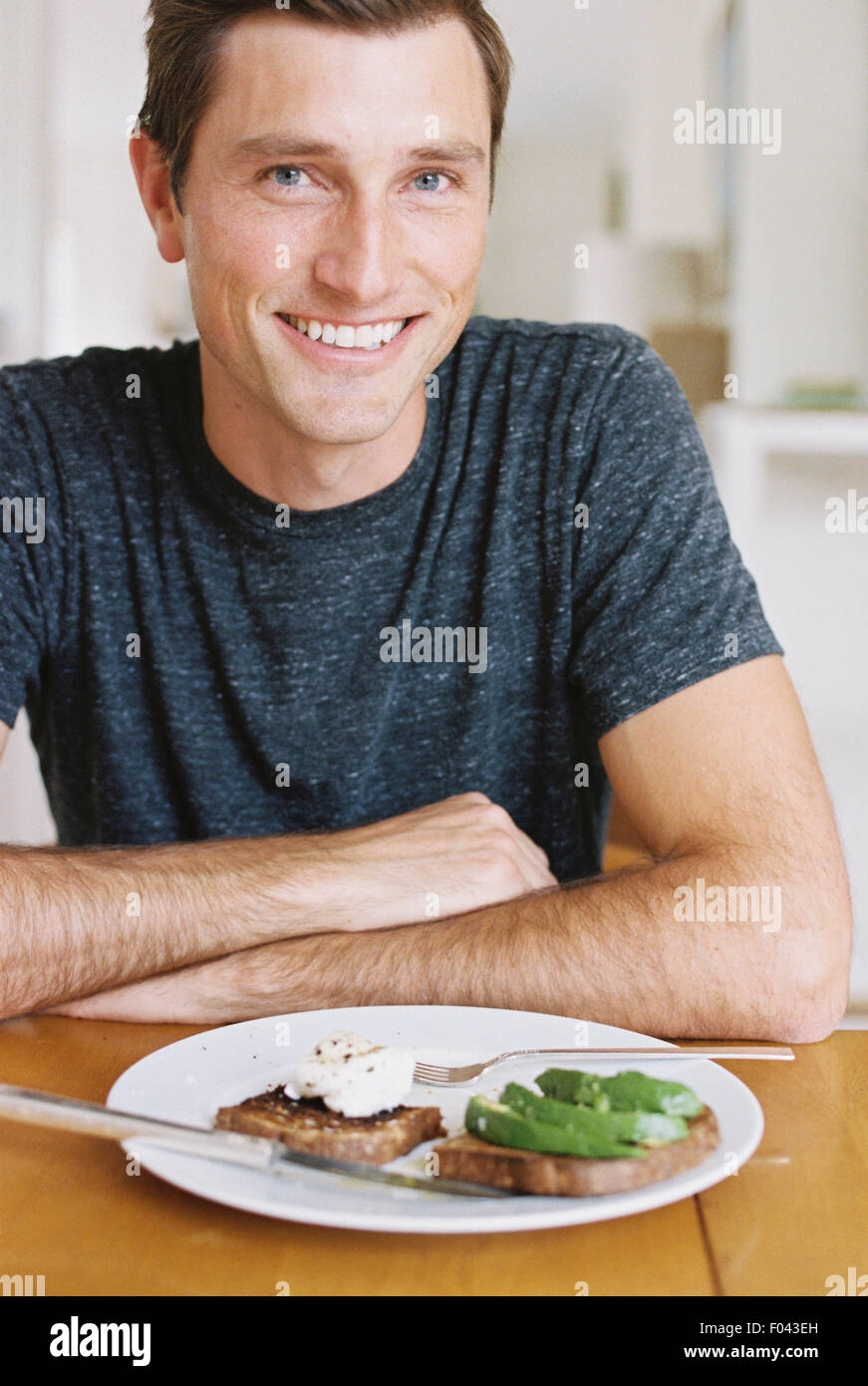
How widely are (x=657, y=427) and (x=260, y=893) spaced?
66 cm

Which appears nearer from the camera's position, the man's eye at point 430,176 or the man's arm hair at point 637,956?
the man's arm hair at point 637,956

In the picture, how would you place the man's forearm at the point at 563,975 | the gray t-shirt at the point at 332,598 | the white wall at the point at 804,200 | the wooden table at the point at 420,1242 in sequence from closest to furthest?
1. the wooden table at the point at 420,1242
2. the man's forearm at the point at 563,975
3. the gray t-shirt at the point at 332,598
4. the white wall at the point at 804,200

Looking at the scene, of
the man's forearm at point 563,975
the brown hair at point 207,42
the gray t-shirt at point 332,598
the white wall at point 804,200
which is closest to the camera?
the man's forearm at point 563,975

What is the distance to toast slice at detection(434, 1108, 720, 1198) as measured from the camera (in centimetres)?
64

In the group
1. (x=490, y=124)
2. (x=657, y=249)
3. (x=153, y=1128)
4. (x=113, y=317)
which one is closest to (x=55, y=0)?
(x=113, y=317)

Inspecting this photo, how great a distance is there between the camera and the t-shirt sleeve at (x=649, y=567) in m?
1.26

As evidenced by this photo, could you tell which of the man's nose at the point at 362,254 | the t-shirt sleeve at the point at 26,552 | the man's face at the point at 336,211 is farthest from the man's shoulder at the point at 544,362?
the t-shirt sleeve at the point at 26,552

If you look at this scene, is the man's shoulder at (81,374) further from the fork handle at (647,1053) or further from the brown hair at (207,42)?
the fork handle at (647,1053)

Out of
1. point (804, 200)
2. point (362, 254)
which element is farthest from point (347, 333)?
point (804, 200)

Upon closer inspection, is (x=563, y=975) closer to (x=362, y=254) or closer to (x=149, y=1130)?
(x=149, y=1130)

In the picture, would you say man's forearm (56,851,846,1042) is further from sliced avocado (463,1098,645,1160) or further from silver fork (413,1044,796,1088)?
sliced avocado (463,1098,645,1160)

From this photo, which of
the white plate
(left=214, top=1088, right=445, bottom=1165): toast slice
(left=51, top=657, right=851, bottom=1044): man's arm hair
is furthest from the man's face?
(left=214, top=1088, right=445, bottom=1165): toast slice

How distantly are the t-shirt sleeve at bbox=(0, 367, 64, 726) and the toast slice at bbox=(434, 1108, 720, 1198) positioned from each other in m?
0.82

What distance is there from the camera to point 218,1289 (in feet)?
1.99
